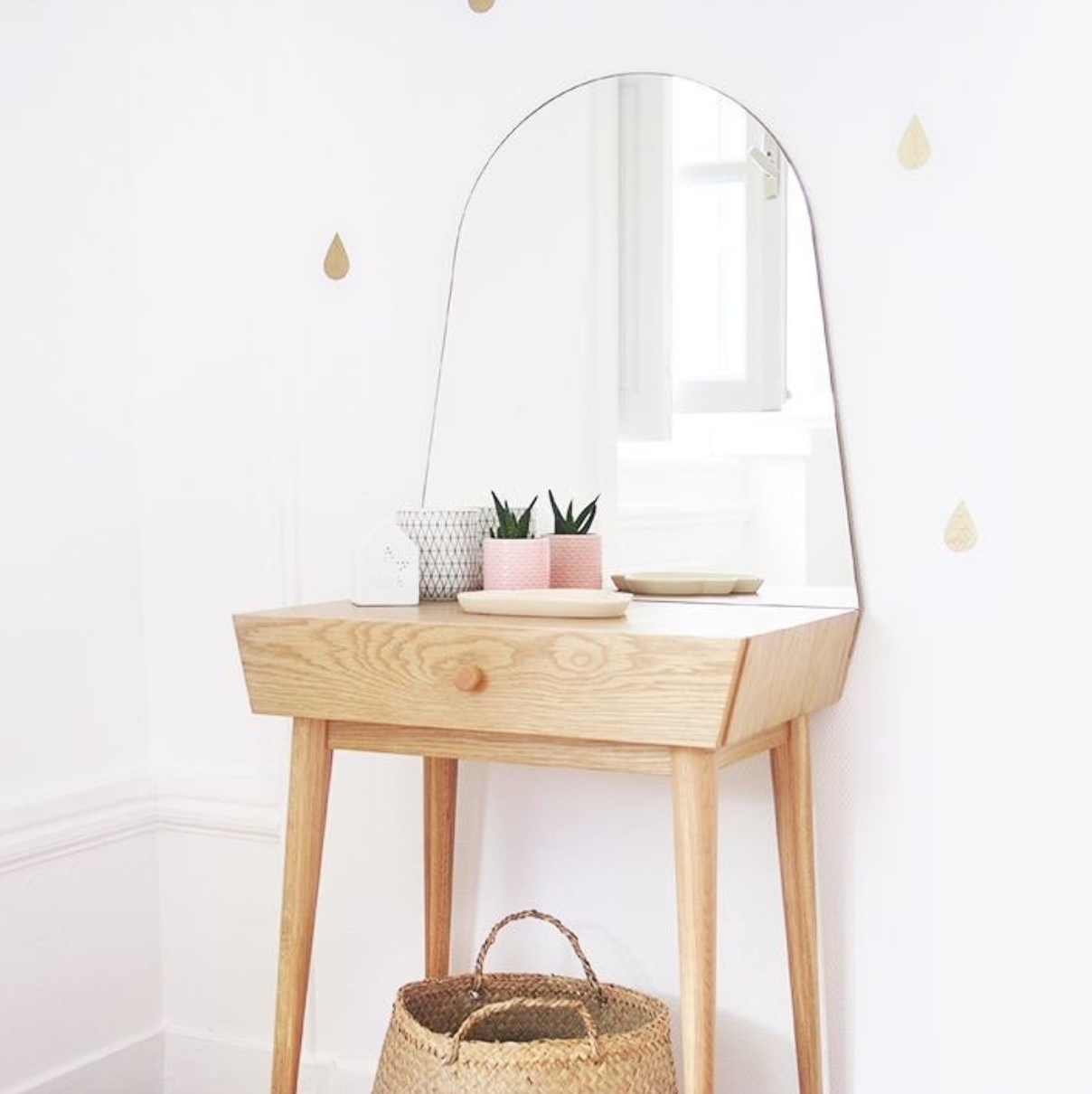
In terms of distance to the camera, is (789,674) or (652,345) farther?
(652,345)

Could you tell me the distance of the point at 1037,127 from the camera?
1.86m

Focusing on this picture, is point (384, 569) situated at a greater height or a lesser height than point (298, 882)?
greater

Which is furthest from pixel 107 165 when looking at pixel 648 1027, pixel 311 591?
pixel 648 1027

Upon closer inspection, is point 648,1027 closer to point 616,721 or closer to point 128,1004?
point 616,721

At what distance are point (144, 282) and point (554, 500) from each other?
80 cm

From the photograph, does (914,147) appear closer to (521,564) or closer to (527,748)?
(521,564)

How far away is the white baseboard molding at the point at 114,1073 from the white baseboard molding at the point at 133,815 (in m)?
0.31

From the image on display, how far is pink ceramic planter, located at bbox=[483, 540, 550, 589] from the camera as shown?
81.7 inches

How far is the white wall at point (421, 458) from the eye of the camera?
1.89 metres

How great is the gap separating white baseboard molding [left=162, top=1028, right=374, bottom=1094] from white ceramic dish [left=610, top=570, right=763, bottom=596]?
0.85m

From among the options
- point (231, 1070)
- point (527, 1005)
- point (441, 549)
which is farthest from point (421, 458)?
point (231, 1070)

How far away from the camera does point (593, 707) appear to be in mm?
1737

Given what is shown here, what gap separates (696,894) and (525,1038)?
52 centimetres

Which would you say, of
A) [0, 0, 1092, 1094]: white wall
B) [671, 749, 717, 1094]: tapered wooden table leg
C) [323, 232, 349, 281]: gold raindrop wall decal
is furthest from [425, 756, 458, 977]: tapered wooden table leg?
[323, 232, 349, 281]: gold raindrop wall decal
